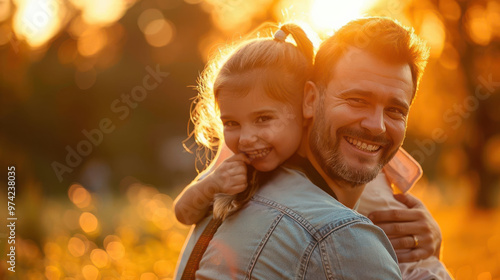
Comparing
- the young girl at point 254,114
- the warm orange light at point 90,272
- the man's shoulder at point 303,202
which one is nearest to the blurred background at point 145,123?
the warm orange light at point 90,272

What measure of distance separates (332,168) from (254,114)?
44 centimetres

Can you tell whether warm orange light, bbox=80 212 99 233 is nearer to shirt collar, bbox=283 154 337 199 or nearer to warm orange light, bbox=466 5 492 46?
shirt collar, bbox=283 154 337 199

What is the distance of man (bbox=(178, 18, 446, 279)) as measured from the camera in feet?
6.72

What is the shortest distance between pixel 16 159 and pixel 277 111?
199 inches

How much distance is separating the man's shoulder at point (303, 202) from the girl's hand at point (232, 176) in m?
0.09

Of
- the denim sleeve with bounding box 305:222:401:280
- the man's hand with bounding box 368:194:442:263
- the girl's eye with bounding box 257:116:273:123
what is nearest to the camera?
the denim sleeve with bounding box 305:222:401:280

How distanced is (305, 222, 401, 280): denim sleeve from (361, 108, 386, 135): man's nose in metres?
0.64

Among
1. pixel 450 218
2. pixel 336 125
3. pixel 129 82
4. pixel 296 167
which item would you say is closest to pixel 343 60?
pixel 336 125

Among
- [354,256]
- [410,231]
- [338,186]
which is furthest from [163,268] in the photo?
[354,256]

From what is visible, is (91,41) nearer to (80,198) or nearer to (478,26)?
(80,198)

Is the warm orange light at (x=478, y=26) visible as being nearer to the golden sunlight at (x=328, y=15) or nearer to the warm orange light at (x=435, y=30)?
the warm orange light at (x=435, y=30)

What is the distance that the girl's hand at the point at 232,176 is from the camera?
241cm

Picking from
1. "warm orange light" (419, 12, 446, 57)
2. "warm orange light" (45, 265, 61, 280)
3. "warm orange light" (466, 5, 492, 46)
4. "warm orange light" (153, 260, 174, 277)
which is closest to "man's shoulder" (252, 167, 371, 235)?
"warm orange light" (153, 260, 174, 277)

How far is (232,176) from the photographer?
2.44 meters
